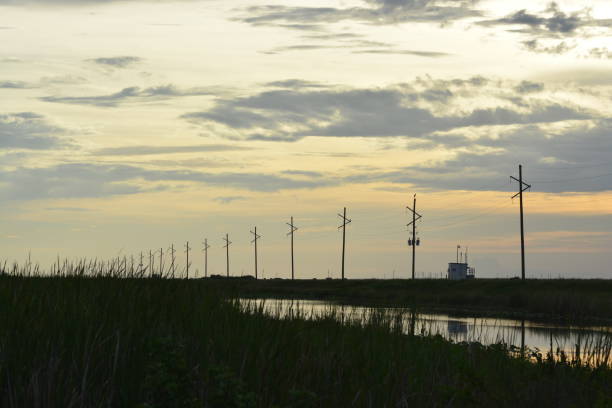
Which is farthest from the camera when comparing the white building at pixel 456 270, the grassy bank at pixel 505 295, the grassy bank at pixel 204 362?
the white building at pixel 456 270

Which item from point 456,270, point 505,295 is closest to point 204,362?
point 505,295

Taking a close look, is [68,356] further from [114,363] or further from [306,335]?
[306,335]

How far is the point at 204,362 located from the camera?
8.38m

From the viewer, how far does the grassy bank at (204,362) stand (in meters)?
7.09

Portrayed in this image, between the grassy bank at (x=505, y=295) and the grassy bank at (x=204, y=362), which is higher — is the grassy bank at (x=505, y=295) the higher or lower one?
the lower one

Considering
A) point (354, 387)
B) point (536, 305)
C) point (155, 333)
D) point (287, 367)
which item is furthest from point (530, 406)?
point (536, 305)

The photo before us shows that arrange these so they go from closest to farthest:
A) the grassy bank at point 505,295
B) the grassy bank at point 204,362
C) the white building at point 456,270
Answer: the grassy bank at point 204,362 < the grassy bank at point 505,295 < the white building at point 456,270

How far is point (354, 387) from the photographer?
920 centimetres

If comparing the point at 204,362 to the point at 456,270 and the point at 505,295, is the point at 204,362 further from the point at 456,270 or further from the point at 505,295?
the point at 456,270

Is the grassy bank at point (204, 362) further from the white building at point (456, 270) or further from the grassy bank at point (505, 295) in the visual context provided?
the white building at point (456, 270)

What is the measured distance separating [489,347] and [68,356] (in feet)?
30.0

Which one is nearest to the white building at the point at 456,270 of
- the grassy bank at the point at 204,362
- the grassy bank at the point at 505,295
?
the grassy bank at the point at 505,295

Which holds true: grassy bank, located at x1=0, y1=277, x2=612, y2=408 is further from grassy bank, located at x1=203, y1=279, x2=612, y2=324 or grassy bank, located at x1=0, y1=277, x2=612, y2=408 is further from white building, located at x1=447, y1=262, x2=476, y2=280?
white building, located at x1=447, y1=262, x2=476, y2=280

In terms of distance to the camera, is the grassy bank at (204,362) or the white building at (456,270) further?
the white building at (456,270)
